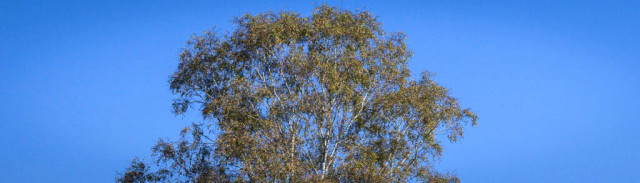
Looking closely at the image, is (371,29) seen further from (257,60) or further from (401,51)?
(257,60)

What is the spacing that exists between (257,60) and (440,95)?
26.9 ft

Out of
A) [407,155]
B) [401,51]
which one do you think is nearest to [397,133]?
[407,155]

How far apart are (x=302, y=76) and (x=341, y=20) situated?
3.76 m

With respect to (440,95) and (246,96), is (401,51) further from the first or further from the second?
(246,96)

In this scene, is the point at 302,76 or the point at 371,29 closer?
the point at 302,76

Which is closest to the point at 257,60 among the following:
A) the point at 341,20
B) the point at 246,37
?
the point at 246,37

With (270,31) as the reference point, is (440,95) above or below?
Answer: below

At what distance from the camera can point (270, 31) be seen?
111ft

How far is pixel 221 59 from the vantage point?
34.8 metres

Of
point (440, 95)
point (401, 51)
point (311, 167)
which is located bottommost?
point (311, 167)

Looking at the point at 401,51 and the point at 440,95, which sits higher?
the point at 401,51

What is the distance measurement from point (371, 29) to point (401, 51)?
1.69 m

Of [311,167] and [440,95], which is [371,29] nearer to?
[440,95]

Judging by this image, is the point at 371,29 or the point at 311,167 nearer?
the point at 311,167
